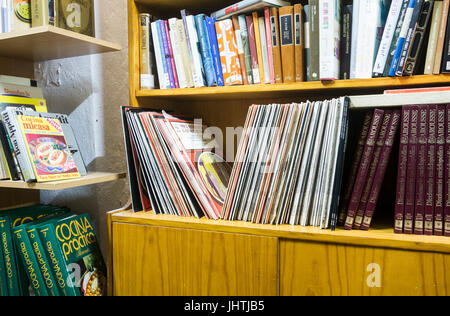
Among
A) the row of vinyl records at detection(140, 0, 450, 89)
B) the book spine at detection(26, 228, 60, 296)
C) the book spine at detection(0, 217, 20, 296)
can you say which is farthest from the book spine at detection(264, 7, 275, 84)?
the book spine at detection(0, 217, 20, 296)

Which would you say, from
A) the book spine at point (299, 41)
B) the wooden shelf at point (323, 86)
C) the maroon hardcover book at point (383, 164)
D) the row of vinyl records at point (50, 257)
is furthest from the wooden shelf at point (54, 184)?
the maroon hardcover book at point (383, 164)

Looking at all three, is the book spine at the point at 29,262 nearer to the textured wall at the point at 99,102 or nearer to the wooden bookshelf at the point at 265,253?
the wooden bookshelf at the point at 265,253

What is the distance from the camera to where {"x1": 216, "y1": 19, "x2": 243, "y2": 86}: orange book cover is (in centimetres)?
108

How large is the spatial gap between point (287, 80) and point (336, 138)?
0.75ft

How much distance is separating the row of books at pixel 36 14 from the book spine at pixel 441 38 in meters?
1.12

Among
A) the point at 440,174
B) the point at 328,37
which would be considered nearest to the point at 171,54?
the point at 328,37

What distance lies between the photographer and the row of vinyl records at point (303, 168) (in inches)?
33.9

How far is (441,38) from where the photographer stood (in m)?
0.85

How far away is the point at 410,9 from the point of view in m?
0.87

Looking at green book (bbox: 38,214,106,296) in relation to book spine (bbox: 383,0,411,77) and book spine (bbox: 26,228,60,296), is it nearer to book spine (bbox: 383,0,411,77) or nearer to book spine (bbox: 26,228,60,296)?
book spine (bbox: 26,228,60,296)

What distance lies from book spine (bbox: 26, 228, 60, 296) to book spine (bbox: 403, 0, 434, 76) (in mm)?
1216

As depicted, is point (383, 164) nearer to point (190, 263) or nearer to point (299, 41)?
point (299, 41)
